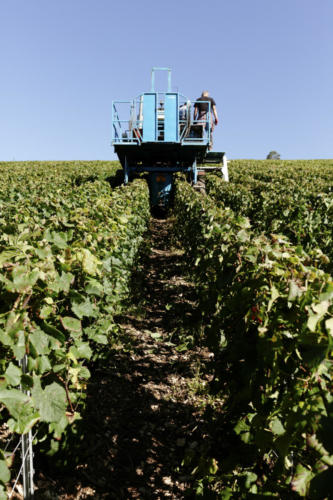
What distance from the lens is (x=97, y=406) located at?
12.0 ft

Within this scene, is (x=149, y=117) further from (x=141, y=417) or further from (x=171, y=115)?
(x=141, y=417)

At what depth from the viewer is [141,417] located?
3598mm

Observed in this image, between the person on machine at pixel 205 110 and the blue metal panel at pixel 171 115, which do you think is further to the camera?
the person on machine at pixel 205 110

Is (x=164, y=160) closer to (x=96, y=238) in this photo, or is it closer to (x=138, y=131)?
(x=138, y=131)

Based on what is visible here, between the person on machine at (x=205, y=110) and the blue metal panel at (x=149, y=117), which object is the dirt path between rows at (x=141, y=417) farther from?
the person on machine at (x=205, y=110)

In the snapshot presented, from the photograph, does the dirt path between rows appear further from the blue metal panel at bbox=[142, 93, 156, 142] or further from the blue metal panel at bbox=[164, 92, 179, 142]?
the blue metal panel at bbox=[164, 92, 179, 142]

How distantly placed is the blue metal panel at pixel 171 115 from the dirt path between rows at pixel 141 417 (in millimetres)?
8759

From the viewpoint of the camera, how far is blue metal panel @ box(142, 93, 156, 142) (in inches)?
513

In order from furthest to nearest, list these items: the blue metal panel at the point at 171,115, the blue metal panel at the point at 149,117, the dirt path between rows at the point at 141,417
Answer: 1. the blue metal panel at the point at 171,115
2. the blue metal panel at the point at 149,117
3. the dirt path between rows at the point at 141,417

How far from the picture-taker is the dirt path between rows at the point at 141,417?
2.88 meters

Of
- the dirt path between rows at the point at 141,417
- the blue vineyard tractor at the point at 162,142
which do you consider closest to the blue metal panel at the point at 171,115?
the blue vineyard tractor at the point at 162,142

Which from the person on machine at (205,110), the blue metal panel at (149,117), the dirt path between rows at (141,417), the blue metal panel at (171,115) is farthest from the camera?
the person on machine at (205,110)

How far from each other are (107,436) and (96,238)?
176cm

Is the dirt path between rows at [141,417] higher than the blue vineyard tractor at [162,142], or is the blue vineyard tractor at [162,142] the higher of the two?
the blue vineyard tractor at [162,142]
